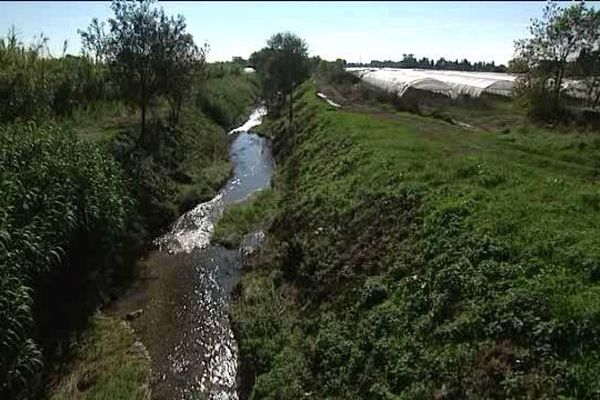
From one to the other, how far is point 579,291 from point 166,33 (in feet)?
78.9

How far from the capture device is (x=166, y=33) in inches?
1086

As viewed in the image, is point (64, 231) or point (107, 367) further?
point (64, 231)

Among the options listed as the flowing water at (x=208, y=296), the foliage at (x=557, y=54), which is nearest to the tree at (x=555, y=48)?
the foliage at (x=557, y=54)

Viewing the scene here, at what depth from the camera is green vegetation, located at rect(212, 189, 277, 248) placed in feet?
66.7

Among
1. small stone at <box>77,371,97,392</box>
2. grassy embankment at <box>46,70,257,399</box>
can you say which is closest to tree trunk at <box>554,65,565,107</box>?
grassy embankment at <box>46,70,257,399</box>

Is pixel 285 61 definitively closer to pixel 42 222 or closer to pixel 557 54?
pixel 557 54

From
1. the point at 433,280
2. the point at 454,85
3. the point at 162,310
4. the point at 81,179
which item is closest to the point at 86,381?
the point at 162,310

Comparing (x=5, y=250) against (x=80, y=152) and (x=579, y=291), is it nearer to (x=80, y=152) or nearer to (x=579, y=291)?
(x=80, y=152)

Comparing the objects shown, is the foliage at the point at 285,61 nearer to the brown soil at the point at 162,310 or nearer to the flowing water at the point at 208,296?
the flowing water at the point at 208,296

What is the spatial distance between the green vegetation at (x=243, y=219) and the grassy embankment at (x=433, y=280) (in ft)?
6.35

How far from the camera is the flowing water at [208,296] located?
12.2 m

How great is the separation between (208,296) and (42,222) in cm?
530

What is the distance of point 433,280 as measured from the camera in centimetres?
1039

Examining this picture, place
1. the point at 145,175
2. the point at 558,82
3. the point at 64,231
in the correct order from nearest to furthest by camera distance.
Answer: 1. the point at 64,231
2. the point at 145,175
3. the point at 558,82
